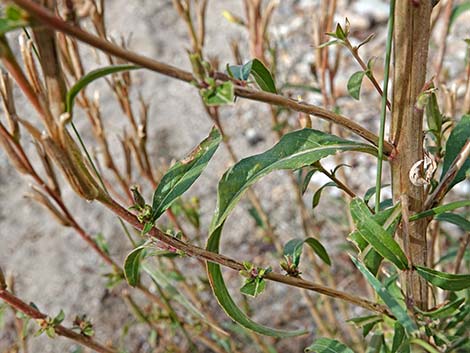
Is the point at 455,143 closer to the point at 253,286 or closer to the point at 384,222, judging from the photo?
the point at 384,222

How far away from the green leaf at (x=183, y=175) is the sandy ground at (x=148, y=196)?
1.19 m

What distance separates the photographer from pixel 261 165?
27.9 inches

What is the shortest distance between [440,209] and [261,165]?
199mm

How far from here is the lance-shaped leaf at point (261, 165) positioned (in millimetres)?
685

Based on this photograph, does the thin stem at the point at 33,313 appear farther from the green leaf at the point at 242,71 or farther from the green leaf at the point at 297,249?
the green leaf at the point at 242,71

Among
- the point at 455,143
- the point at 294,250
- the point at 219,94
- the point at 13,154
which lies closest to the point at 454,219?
the point at 455,143

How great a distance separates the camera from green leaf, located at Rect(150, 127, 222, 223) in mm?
695

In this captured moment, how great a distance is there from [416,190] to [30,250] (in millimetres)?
1666

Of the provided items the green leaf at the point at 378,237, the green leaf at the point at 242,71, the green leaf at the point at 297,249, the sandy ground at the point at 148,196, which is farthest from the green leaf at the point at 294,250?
the sandy ground at the point at 148,196

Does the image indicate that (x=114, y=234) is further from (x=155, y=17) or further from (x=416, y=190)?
(x=416, y=190)

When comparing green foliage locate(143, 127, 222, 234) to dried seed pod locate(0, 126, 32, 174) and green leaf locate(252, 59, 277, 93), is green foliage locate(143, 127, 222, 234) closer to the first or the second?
green leaf locate(252, 59, 277, 93)

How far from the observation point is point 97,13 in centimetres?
113

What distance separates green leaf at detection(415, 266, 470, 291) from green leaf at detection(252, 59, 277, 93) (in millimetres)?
260

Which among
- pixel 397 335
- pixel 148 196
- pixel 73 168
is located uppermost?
pixel 148 196
